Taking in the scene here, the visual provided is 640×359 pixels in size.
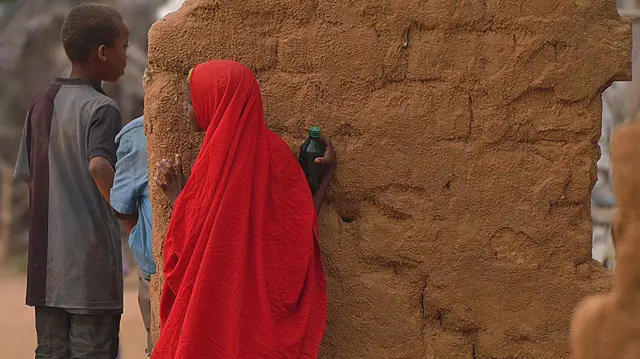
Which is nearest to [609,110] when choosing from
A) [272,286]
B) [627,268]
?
[272,286]

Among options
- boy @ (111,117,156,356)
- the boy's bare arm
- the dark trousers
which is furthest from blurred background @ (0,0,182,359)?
boy @ (111,117,156,356)

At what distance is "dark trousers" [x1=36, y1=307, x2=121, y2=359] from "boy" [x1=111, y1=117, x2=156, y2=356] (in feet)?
1.33

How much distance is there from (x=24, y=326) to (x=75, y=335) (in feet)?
20.0

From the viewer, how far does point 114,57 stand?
4.68 metres

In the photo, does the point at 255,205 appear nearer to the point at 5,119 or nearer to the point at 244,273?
the point at 244,273

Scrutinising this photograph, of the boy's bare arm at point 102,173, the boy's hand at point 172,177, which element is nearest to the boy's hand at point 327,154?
the boy's hand at point 172,177

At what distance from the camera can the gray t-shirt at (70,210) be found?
4543 mm

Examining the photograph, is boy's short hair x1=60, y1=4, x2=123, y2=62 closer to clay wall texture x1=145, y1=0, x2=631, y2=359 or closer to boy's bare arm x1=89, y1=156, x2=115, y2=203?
boy's bare arm x1=89, y1=156, x2=115, y2=203

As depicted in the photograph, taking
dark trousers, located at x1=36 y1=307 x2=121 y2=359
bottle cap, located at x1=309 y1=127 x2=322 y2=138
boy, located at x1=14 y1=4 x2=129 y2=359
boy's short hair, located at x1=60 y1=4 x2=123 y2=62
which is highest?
boy's short hair, located at x1=60 y1=4 x2=123 y2=62

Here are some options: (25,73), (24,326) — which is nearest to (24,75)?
(25,73)

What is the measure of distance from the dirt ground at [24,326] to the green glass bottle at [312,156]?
18.6 feet

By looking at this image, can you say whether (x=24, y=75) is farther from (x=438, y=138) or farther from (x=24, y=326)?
(x=438, y=138)

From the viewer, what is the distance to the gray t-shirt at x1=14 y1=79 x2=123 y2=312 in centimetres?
454

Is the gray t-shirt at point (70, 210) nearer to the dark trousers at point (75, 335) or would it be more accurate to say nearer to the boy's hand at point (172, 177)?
the dark trousers at point (75, 335)
